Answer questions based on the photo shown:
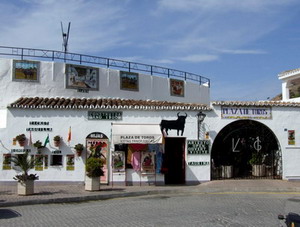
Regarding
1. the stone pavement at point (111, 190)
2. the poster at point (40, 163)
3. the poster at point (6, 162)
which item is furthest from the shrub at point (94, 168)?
the poster at point (6, 162)

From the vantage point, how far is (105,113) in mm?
17375

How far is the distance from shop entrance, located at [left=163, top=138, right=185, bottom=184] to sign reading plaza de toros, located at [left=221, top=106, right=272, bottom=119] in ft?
8.98

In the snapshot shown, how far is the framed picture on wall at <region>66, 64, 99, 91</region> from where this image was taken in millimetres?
20812

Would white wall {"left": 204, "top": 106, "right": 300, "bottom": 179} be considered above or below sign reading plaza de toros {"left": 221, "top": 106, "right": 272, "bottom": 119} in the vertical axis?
below

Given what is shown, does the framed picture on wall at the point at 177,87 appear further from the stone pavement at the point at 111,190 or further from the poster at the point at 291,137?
the stone pavement at the point at 111,190

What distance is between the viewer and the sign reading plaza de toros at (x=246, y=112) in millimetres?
18359

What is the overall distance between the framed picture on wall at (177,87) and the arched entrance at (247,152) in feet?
25.7

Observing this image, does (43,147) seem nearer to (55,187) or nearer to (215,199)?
(55,187)

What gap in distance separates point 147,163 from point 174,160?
1.59m

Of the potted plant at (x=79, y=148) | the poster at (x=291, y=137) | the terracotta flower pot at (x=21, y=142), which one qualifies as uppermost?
the poster at (x=291, y=137)

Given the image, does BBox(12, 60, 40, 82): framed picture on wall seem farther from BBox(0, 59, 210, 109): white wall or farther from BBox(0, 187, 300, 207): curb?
BBox(0, 187, 300, 207): curb

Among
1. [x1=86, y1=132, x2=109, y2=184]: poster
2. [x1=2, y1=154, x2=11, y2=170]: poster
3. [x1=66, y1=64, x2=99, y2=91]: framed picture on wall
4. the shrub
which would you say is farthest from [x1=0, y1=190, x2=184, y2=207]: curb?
[x1=66, y1=64, x2=99, y2=91]: framed picture on wall

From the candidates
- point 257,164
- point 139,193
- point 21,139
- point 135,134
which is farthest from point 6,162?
point 257,164

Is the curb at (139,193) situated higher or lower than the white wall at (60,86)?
lower
